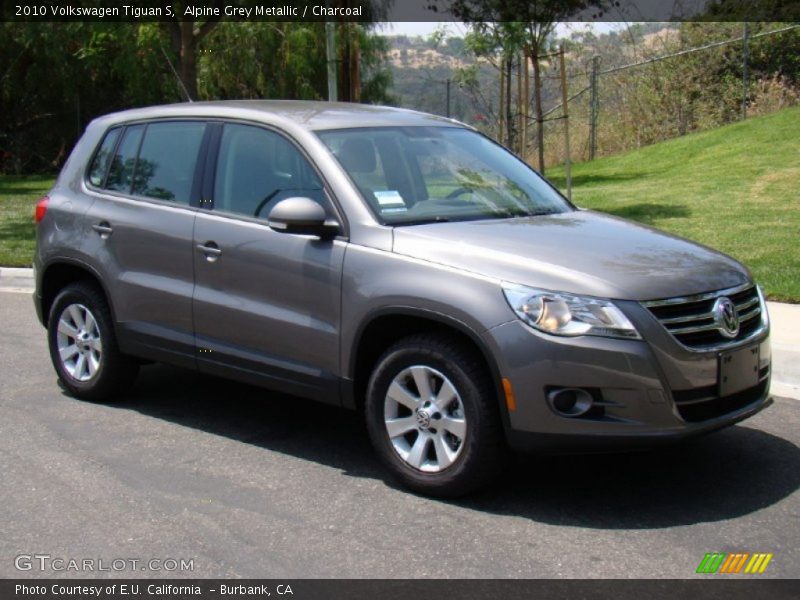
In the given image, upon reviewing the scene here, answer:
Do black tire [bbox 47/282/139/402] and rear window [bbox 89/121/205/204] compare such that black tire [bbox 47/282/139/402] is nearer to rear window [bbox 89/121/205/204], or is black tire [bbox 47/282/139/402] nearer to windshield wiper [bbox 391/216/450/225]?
rear window [bbox 89/121/205/204]

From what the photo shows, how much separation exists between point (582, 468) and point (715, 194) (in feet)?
35.6

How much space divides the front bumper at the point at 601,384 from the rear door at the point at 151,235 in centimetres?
214

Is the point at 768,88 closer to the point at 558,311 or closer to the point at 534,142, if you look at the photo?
the point at 534,142

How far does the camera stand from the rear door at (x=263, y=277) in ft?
18.6

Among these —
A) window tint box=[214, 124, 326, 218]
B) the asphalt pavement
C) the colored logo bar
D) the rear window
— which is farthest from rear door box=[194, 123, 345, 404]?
the colored logo bar

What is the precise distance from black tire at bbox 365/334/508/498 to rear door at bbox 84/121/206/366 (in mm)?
1410

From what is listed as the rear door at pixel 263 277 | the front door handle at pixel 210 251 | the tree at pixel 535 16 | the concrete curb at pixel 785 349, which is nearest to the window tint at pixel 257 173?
the rear door at pixel 263 277

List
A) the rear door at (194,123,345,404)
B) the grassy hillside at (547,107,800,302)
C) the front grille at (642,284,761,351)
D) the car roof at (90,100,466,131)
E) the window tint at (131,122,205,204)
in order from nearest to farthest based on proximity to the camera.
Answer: the front grille at (642,284,761,351) < the rear door at (194,123,345,404) < the car roof at (90,100,466,131) < the window tint at (131,122,205,204) < the grassy hillside at (547,107,800,302)

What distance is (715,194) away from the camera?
1588cm

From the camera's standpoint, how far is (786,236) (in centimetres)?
1220

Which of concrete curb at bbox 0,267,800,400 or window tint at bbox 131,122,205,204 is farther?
concrete curb at bbox 0,267,800,400

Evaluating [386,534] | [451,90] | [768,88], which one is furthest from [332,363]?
[451,90]

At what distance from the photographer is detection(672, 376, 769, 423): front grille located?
196 inches

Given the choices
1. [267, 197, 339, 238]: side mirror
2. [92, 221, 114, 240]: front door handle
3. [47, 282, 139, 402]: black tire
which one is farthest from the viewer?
[47, 282, 139, 402]: black tire
